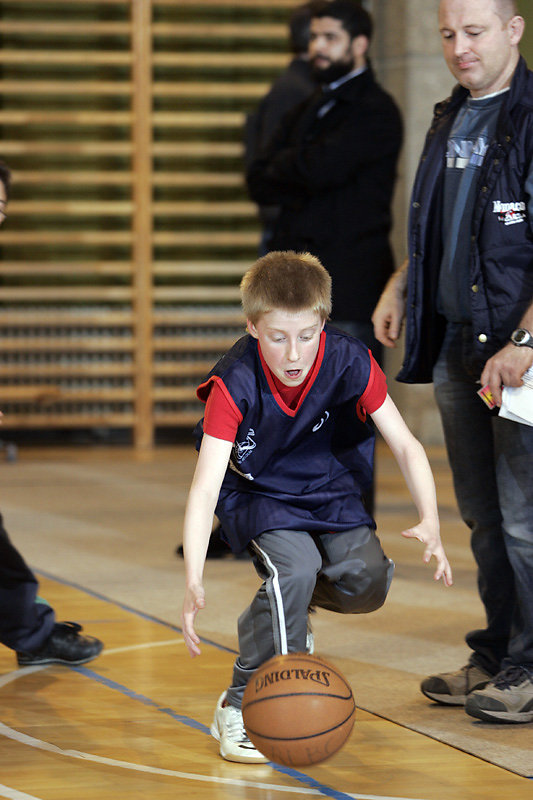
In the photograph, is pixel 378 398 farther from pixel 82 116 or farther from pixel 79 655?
pixel 82 116

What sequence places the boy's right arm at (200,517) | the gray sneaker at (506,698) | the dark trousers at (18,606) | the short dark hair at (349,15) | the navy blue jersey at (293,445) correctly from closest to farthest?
the boy's right arm at (200,517) → the navy blue jersey at (293,445) → the gray sneaker at (506,698) → the dark trousers at (18,606) → the short dark hair at (349,15)

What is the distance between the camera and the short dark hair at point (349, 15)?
4.66m

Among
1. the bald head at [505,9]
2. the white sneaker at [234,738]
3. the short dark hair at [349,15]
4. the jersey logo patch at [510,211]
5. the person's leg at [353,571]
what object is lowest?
the white sneaker at [234,738]

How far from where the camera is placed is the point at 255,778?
254cm

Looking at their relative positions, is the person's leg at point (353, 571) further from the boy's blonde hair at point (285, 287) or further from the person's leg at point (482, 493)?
the boy's blonde hair at point (285, 287)

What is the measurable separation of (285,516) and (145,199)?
609 cm

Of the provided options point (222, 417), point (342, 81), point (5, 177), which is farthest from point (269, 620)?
point (342, 81)

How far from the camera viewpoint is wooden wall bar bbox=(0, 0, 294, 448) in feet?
28.0

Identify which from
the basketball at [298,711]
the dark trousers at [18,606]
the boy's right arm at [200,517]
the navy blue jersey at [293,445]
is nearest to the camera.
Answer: the basketball at [298,711]

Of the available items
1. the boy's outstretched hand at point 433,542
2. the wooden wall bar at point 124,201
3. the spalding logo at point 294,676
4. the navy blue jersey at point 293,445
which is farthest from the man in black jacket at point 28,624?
the wooden wall bar at point 124,201

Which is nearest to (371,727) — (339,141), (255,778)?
(255,778)

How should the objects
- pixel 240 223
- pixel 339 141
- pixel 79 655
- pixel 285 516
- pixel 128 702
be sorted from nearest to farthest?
pixel 285 516, pixel 128 702, pixel 79 655, pixel 339 141, pixel 240 223

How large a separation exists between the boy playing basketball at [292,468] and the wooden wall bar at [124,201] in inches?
225

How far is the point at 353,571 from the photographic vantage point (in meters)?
2.79
